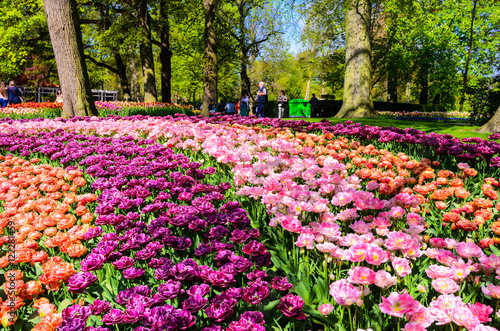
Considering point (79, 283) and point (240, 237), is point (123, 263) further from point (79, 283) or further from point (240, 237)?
point (240, 237)

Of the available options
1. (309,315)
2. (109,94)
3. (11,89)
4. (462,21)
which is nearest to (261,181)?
(309,315)

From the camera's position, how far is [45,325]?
1.41m

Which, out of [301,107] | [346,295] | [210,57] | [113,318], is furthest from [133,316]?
[301,107]

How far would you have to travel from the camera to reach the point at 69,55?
346 inches

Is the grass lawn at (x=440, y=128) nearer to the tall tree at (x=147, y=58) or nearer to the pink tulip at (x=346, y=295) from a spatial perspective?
the pink tulip at (x=346, y=295)

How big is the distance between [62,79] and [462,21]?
27.2 metres

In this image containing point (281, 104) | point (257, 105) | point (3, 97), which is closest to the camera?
point (3, 97)

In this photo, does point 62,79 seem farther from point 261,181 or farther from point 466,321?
point 466,321

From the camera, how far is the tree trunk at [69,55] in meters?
8.55

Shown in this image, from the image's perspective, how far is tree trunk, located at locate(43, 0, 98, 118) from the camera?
28.0ft

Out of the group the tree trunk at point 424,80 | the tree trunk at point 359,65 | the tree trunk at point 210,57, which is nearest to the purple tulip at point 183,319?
the tree trunk at point 359,65

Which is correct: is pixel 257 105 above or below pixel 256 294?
above

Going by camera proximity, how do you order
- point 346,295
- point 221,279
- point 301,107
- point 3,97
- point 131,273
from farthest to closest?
point 301,107
point 3,97
point 131,273
point 221,279
point 346,295

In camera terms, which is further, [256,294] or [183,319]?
[256,294]
